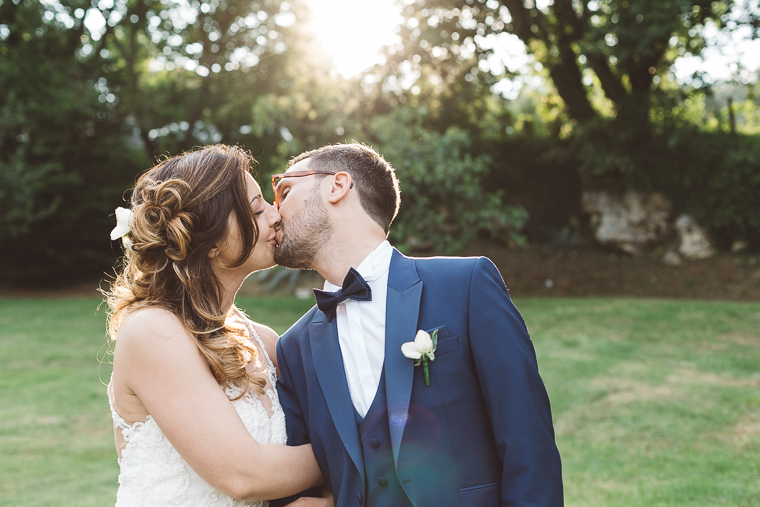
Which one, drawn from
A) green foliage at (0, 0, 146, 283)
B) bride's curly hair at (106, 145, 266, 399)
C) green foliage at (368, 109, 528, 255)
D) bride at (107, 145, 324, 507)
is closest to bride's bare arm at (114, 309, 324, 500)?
bride at (107, 145, 324, 507)

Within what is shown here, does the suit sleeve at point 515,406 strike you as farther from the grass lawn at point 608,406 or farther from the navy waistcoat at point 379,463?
the grass lawn at point 608,406

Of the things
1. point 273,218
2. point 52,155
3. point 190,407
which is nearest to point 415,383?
point 190,407

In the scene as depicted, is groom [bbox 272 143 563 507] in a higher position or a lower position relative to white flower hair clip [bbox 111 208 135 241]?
lower

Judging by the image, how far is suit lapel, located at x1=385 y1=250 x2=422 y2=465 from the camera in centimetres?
208

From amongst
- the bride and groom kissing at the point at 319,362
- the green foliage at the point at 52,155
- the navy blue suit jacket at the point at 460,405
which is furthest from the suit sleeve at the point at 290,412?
the green foliage at the point at 52,155

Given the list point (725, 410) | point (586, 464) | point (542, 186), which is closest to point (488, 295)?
point (586, 464)

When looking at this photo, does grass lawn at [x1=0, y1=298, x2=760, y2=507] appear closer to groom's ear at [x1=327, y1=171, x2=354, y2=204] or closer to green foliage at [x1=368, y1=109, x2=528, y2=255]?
green foliage at [x1=368, y1=109, x2=528, y2=255]

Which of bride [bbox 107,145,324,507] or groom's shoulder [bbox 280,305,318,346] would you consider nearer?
bride [bbox 107,145,324,507]

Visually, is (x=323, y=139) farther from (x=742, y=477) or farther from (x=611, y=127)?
(x=742, y=477)

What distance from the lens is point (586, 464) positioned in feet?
20.3

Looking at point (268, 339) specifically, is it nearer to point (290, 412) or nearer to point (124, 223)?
point (290, 412)

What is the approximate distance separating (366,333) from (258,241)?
84cm

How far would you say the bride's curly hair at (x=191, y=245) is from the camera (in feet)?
8.45

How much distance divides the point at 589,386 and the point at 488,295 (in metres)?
7.27
